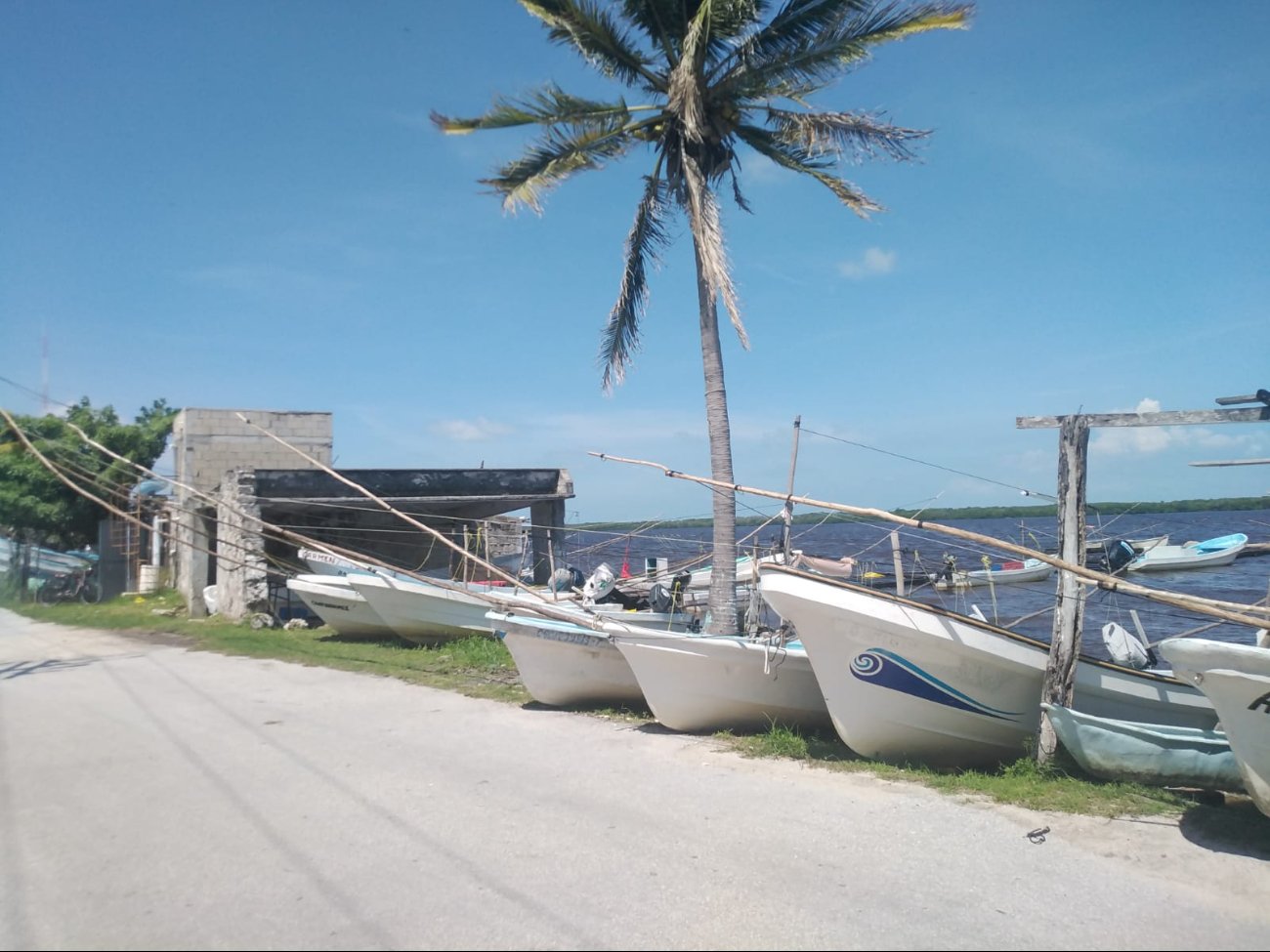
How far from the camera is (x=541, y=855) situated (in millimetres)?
5867

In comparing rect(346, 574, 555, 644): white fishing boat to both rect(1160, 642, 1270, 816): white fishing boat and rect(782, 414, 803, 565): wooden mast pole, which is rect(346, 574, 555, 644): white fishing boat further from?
rect(1160, 642, 1270, 816): white fishing boat

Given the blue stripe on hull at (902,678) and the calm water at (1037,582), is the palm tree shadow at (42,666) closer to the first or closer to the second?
the calm water at (1037,582)

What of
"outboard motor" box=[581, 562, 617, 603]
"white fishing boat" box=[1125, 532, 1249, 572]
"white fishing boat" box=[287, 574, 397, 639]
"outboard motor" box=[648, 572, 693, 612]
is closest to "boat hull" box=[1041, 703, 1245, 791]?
"outboard motor" box=[648, 572, 693, 612]

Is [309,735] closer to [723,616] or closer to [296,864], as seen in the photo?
[296,864]

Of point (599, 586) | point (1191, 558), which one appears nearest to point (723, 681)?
point (599, 586)

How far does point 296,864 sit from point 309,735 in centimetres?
391

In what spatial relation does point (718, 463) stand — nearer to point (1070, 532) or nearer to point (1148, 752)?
point (1070, 532)

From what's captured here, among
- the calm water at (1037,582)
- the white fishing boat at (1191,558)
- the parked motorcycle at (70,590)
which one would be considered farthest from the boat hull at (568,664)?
the white fishing boat at (1191,558)

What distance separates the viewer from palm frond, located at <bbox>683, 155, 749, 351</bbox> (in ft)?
34.9

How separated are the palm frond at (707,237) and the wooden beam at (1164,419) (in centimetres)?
339

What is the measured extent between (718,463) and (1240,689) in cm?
631

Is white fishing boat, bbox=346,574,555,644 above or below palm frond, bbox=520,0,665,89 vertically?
below

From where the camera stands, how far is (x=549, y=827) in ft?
21.2

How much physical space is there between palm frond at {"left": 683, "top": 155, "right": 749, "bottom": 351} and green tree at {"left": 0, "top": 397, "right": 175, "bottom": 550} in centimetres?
2054
